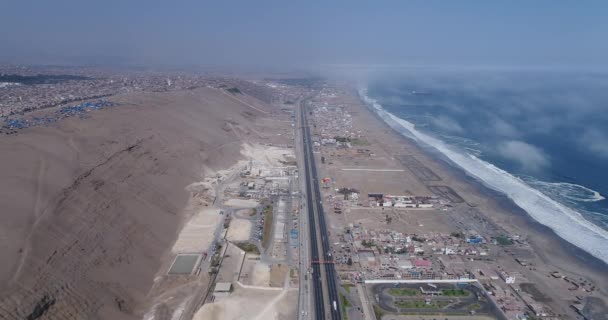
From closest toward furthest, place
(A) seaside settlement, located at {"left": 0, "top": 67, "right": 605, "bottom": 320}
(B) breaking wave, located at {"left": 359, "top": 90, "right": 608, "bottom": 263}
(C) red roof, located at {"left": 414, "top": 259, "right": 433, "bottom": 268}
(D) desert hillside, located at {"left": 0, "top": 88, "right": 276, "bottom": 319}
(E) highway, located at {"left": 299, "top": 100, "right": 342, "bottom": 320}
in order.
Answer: (D) desert hillside, located at {"left": 0, "top": 88, "right": 276, "bottom": 319} → (E) highway, located at {"left": 299, "top": 100, "right": 342, "bottom": 320} → (A) seaside settlement, located at {"left": 0, "top": 67, "right": 605, "bottom": 320} → (C) red roof, located at {"left": 414, "top": 259, "right": 433, "bottom": 268} → (B) breaking wave, located at {"left": 359, "top": 90, "right": 608, "bottom": 263}

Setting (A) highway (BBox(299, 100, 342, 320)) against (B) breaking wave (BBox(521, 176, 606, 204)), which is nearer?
(A) highway (BBox(299, 100, 342, 320))

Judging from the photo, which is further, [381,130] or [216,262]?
[381,130]

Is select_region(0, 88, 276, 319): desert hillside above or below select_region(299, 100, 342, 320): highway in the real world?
above

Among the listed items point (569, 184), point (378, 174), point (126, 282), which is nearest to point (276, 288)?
point (126, 282)

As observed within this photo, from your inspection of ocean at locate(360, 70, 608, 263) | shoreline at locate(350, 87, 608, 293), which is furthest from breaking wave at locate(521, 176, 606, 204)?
shoreline at locate(350, 87, 608, 293)

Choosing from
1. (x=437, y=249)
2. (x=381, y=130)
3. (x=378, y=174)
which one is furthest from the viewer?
(x=381, y=130)

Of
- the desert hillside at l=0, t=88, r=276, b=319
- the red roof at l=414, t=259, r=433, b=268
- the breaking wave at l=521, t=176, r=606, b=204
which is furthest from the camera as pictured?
the breaking wave at l=521, t=176, r=606, b=204

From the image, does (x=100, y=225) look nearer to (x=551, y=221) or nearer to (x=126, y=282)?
(x=126, y=282)

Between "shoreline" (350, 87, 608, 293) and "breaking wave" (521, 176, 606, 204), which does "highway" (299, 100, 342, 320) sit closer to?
"shoreline" (350, 87, 608, 293)
